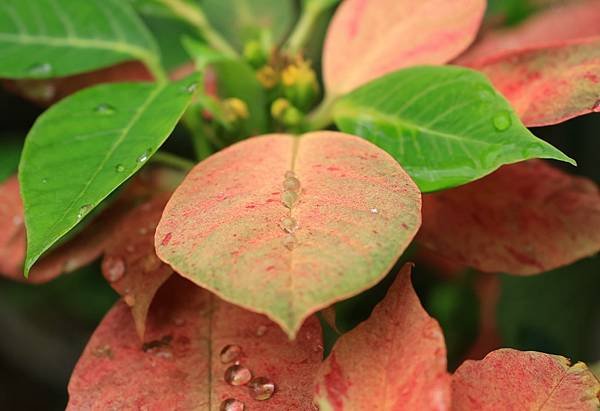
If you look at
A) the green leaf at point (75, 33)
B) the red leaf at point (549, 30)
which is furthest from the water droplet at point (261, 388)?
the red leaf at point (549, 30)

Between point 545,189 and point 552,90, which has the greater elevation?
point 552,90

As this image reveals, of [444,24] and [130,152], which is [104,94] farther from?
[444,24]

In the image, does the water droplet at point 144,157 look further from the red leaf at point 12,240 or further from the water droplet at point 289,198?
the red leaf at point 12,240

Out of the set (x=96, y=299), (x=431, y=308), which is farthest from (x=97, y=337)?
(x=96, y=299)

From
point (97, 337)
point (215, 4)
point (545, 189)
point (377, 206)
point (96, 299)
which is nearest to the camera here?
point (377, 206)

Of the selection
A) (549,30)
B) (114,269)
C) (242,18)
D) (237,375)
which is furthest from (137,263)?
(549,30)

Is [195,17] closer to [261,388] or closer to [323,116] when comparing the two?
[323,116]

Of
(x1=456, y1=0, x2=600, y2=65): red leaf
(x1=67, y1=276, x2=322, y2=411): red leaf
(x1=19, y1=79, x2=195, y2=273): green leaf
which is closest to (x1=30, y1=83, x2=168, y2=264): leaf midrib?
(x1=19, y1=79, x2=195, y2=273): green leaf
